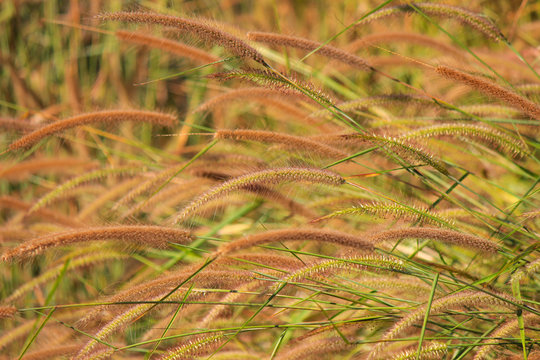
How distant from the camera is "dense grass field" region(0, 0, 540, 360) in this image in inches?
51.6

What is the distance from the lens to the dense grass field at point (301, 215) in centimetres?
131

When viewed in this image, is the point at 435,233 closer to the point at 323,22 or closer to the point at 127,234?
the point at 127,234

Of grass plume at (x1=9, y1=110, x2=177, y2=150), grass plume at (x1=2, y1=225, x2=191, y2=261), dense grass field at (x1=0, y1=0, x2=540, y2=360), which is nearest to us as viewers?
grass plume at (x1=2, y1=225, x2=191, y2=261)

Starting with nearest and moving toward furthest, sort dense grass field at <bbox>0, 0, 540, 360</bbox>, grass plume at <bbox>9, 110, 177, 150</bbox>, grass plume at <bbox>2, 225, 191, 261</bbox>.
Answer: grass plume at <bbox>2, 225, 191, 261</bbox>, dense grass field at <bbox>0, 0, 540, 360</bbox>, grass plume at <bbox>9, 110, 177, 150</bbox>

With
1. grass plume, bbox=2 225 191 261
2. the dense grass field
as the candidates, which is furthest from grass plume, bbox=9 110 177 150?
grass plume, bbox=2 225 191 261

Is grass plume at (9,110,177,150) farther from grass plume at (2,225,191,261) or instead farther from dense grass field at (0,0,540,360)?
grass plume at (2,225,191,261)

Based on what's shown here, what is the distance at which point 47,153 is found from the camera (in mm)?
3242

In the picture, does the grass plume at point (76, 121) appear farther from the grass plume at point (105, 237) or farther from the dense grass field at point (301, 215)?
the grass plume at point (105, 237)

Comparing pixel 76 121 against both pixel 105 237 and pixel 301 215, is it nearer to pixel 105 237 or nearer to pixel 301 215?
pixel 105 237

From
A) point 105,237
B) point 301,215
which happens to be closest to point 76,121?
point 105,237

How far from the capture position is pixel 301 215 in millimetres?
2020

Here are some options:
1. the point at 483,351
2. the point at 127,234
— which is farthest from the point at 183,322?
the point at 483,351

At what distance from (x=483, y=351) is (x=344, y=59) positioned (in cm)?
102

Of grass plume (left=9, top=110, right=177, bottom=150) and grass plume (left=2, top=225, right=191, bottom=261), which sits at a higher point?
grass plume (left=9, top=110, right=177, bottom=150)
